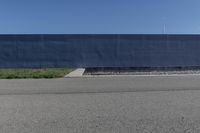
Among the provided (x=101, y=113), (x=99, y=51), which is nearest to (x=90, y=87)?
(x=101, y=113)

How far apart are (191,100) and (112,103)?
215cm

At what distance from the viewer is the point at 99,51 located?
28969 mm

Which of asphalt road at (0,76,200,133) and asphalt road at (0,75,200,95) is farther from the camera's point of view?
asphalt road at (0,75,200,95)

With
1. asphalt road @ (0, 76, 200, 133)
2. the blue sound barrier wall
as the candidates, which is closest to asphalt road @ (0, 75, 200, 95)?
asphalt road @ (0, 76, 200, 133)

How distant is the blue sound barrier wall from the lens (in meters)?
28.5

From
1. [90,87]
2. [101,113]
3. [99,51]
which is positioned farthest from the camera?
[99,51]

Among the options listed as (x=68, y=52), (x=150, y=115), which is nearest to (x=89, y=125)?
(x=150, y=115)

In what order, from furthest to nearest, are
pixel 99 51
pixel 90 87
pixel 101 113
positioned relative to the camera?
pixel 99 51 < pixel 90 87 < pixel 101 113

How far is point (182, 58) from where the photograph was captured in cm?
2952

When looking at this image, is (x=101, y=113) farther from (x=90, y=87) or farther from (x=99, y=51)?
(x=99, y=51)

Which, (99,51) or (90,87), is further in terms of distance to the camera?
(99,51)

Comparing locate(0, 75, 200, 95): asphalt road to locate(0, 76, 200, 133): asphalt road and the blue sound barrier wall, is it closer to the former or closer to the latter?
locate(0, 76, 200, 133): asphalt road

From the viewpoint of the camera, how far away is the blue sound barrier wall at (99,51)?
28.5 metres

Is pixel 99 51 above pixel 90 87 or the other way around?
above
